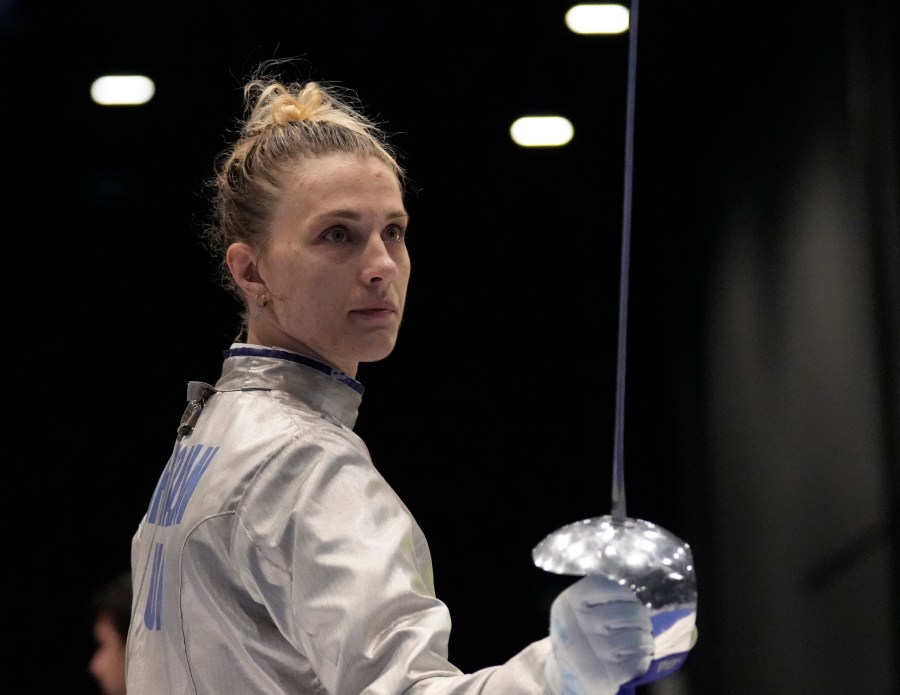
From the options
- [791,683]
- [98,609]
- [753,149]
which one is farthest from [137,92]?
[791,683]

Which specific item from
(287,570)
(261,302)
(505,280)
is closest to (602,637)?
(287,570)

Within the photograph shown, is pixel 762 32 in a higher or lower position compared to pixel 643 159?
higher

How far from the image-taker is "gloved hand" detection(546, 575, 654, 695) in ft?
2.84

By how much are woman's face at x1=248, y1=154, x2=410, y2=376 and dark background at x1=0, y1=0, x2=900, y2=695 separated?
1.72m

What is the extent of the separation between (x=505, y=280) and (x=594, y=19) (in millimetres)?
670

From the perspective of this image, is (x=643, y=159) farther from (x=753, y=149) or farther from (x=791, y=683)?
(x=791, y=683)

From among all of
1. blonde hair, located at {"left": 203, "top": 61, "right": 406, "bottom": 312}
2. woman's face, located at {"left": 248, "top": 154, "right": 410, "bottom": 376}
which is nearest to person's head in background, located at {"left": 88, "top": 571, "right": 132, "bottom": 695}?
blonde hair, located at {"left": 203, "top": 61, "right": 406, "bottom": 312}

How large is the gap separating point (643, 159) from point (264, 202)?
1.88 metres

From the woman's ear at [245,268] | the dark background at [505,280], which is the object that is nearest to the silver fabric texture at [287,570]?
the woman's ear at [245,268]

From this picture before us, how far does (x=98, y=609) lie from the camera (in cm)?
277

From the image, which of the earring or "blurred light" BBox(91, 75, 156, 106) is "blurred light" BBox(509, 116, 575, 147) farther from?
the earring

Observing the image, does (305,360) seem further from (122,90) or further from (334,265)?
(122,90)

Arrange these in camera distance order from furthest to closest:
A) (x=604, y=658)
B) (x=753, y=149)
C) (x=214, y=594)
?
(x=753, y=149) → (x=214, y=594) → (x=604, y=658)

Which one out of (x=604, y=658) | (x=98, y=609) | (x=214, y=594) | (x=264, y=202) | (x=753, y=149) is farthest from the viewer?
(x=753, y=149)
